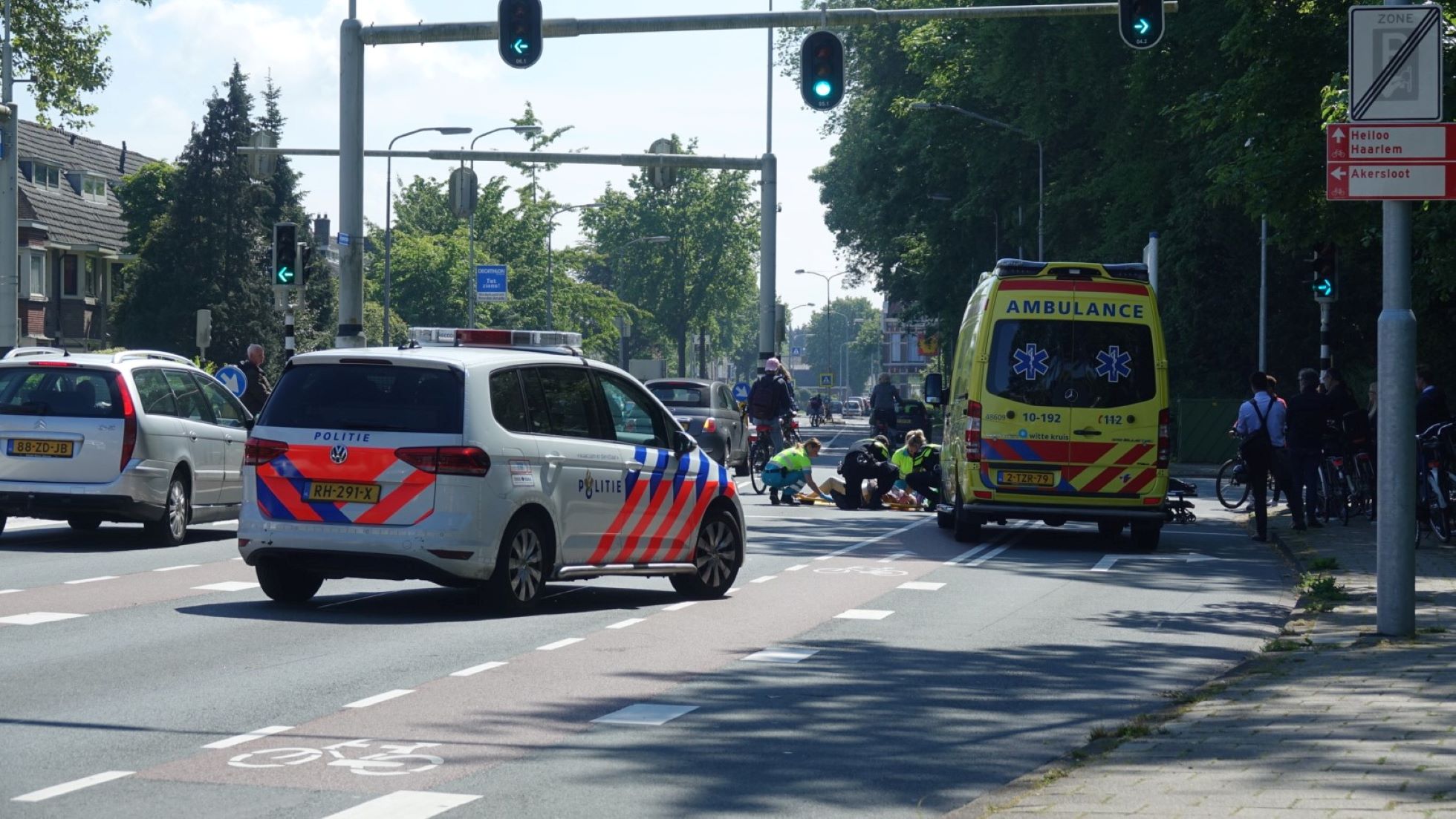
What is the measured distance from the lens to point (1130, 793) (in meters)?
6.65

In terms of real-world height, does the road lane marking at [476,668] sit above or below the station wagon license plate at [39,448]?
below

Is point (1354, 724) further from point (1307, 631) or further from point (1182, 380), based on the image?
point (1182, 380)

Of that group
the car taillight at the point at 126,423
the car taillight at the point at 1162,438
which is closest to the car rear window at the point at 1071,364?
the car taillight at the point at 1162,438

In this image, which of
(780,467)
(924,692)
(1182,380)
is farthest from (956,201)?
(924,692)

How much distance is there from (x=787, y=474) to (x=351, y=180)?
7905 mm

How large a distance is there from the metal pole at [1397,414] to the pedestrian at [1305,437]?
11885 mm

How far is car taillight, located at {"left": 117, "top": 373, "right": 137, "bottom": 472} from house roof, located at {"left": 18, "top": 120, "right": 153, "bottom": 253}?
2175 inches

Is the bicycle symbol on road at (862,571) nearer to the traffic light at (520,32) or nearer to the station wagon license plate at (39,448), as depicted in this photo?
the traffic light at (520,32)

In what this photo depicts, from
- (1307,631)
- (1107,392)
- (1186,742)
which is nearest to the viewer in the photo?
(1186,742)

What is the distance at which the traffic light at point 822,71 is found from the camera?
2048 centimetres

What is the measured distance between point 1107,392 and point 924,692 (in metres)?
10.7

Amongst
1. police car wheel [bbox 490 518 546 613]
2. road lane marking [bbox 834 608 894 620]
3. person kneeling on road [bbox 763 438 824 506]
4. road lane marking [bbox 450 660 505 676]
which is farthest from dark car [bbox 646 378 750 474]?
road lane marking [bbox 450 660 505 676]

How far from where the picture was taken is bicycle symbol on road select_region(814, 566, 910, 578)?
16.6 metres

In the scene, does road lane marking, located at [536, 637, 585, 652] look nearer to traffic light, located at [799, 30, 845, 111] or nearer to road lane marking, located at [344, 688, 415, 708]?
road lane marking, located at [344, 688, 415, 708]
